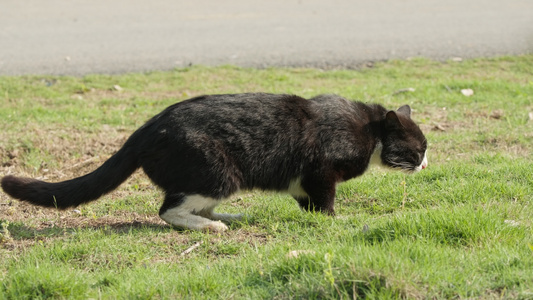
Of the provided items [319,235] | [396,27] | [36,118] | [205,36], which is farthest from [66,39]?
[319,235]

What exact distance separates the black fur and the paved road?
4.98 m

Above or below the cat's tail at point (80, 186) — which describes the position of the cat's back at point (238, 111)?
above

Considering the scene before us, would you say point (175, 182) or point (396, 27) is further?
point (396, 27)

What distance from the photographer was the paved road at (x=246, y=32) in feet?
31.8

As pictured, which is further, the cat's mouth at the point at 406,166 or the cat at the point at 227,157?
the cat's mouth at the point at 406,166

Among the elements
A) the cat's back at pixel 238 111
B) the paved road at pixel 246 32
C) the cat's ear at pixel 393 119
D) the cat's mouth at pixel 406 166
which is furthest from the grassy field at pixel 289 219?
the paved road at pixel 246 32

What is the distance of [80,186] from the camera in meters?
4.33

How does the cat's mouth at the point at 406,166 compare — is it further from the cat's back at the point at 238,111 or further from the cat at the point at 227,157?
the cat's back at the point at 238,111

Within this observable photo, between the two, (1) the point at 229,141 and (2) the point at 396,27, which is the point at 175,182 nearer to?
(1) the point at 229,141

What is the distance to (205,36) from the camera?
11266mm

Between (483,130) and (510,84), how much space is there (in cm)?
193

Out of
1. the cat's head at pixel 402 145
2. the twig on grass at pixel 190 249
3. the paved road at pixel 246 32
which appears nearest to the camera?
the twig on grass at pixel 190 249

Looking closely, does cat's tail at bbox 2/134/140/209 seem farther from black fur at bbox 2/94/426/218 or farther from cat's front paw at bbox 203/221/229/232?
cat's front paw at bbox 203/221/229/232

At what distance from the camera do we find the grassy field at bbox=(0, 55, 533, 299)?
10.2 ft
